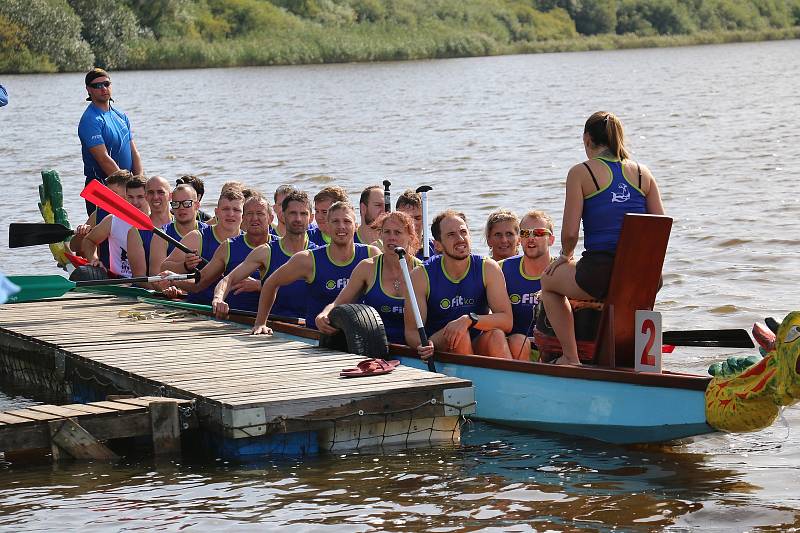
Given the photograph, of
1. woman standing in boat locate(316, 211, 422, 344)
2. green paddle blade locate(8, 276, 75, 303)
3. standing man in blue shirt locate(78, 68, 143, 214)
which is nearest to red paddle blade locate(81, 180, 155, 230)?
green paddle blade locate(8, 276, 75, 303)

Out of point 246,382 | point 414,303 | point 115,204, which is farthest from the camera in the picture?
point 115,204

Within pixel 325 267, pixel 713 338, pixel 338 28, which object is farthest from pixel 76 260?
pixel 338 28

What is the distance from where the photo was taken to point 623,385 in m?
7.31

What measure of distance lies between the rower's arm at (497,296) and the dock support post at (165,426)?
1.87m

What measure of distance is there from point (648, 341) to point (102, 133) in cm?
643

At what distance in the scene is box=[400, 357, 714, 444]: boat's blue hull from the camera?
7145 mm

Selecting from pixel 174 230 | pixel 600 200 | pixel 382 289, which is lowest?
pixel 382 289

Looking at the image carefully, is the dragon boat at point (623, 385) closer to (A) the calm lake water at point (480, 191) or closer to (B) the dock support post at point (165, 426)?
(A) the calm lake water at point (480, 191)

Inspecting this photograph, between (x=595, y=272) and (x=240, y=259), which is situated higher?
(x=595, y=272)

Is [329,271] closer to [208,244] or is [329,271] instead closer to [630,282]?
[208,244]

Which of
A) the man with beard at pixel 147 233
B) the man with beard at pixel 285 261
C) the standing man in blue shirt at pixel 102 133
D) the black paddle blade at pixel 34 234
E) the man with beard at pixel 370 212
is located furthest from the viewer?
the standing man in blue shirt at pixel 102 133

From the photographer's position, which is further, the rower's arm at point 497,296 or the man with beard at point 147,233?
the man with beard at point 147,233

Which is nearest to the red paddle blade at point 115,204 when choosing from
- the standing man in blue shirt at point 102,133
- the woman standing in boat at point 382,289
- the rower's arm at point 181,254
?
the rower's arm at point 181,254

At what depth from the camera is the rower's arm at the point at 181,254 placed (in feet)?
34.0
